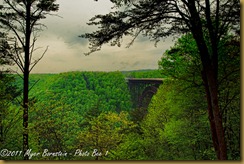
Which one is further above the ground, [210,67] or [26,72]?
[210,67]

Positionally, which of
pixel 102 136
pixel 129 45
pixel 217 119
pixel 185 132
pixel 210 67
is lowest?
pixel 185 132

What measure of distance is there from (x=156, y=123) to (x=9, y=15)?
10738 millimetres

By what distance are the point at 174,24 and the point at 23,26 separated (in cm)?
338

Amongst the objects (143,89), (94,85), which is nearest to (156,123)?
(143,89)

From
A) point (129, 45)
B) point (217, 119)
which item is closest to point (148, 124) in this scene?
point (217, 119)

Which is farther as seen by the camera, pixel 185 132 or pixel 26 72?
pixel 185 132

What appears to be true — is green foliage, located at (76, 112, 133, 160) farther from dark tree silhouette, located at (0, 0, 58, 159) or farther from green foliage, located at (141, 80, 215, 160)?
dark tree silhouette, located at (0, 0, 58, 159)

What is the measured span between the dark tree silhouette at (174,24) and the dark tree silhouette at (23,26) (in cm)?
192

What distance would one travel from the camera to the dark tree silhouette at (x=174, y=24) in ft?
16.3

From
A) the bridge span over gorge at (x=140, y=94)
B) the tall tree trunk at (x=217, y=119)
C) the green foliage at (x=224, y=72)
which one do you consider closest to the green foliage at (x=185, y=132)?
the green foliage at (x=224, y=72)

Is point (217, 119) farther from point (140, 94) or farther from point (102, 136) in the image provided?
point (140, 94)

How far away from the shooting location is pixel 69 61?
22.6ft

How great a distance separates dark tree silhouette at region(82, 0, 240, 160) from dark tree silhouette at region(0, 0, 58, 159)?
6.30ft

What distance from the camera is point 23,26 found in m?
6.54
